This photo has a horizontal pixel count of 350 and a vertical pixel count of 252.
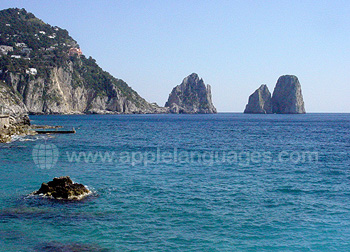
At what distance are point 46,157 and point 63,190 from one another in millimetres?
18473

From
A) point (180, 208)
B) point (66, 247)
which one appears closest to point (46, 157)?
point (180, 208)

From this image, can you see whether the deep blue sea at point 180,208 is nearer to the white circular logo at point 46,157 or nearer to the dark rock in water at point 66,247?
the dark rock in water at point 66,247

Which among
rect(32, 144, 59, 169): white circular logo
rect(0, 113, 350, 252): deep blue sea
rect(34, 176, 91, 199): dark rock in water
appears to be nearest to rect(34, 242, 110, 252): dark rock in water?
rect(0, 113, 350, 252): deep blue sea

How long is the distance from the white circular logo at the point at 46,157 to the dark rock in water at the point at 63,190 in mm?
10827

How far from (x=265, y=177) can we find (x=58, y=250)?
18.6 meters

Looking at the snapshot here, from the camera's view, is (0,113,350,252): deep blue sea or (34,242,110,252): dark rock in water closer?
(34,242,110,252): dark rock in water

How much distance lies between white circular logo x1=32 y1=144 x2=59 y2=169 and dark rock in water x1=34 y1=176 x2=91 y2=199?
1083 cm

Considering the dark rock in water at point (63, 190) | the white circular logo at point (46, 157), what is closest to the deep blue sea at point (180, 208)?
the white circular logo at point (46, 157)

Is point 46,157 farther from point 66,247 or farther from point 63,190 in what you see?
point 66,247

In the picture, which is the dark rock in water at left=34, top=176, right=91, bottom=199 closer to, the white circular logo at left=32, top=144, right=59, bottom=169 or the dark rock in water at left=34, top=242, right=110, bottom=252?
the dark rock in water at left=34, top=242, right=110, bottom=252

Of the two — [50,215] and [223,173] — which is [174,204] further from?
[223,173]

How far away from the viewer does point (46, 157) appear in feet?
126

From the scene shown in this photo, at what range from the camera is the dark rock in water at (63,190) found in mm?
21312

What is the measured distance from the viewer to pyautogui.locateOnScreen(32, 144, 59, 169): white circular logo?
1328 inches
